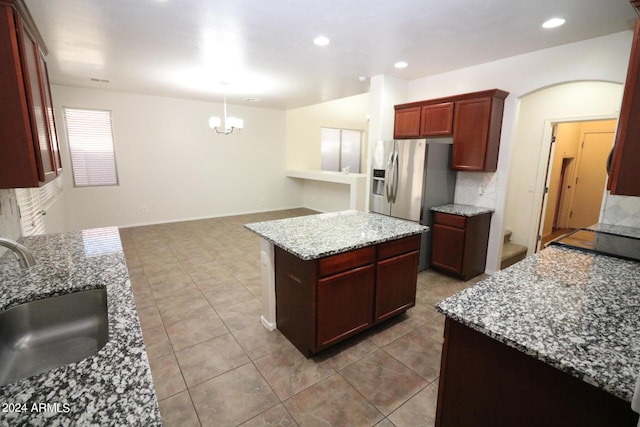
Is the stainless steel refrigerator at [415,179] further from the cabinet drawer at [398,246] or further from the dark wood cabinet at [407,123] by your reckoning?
the cabinet drawer at [398,246]

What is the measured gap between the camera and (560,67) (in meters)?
3.07

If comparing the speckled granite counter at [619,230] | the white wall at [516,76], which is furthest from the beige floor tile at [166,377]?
the white wall at [516,76]

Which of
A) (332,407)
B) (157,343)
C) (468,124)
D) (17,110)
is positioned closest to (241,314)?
(157,343)

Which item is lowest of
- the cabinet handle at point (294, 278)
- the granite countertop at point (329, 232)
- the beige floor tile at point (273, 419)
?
the beige floor tile at point (273, 419)

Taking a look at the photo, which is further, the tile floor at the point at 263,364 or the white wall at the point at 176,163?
the white wall at the point at 176,163

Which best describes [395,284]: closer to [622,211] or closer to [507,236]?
[622,211]

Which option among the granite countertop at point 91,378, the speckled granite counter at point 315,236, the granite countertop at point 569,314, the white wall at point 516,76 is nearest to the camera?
the granite countertop at point 91,378

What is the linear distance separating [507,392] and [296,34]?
302cm

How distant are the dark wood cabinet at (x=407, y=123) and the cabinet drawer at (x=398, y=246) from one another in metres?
1.99

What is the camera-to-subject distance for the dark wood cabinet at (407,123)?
158 inches

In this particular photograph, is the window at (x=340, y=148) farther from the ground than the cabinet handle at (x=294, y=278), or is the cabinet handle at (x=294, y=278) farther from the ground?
the window at (x=340, y=148)

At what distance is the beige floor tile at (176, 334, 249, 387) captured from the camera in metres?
2.09

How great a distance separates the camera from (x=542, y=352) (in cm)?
98

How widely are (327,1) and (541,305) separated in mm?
2345
